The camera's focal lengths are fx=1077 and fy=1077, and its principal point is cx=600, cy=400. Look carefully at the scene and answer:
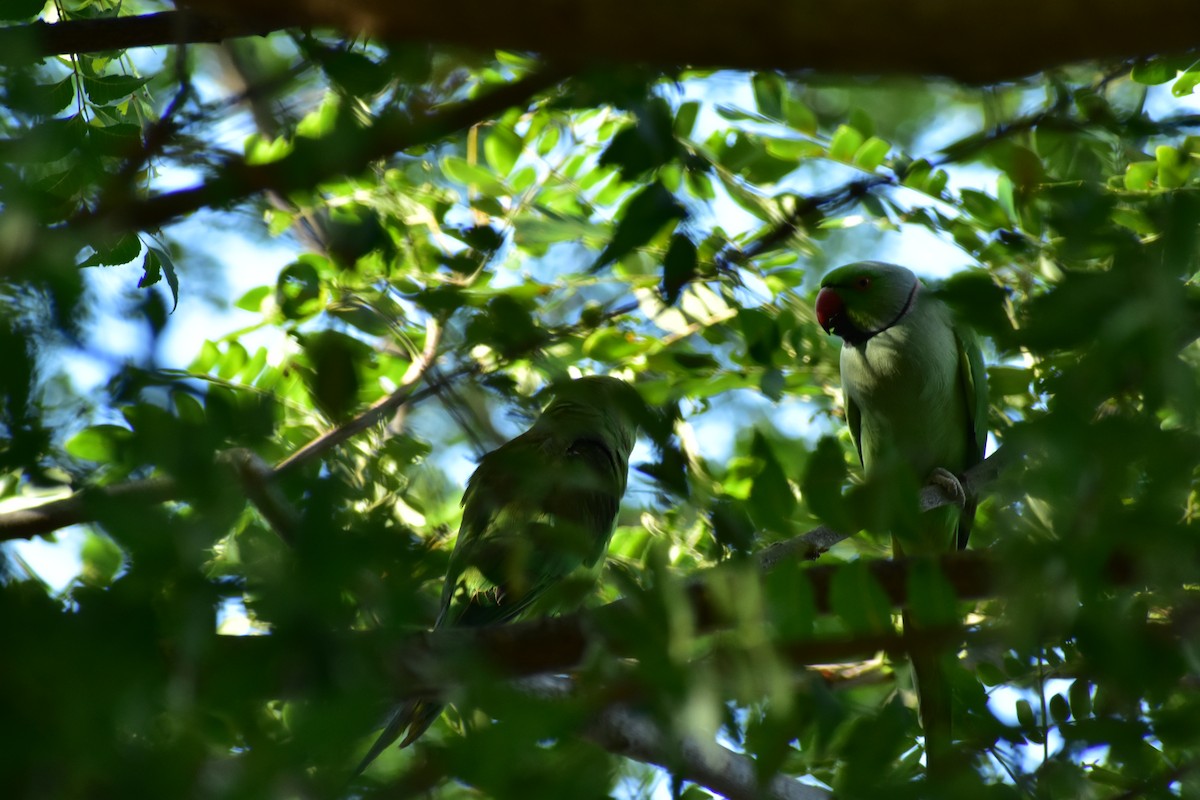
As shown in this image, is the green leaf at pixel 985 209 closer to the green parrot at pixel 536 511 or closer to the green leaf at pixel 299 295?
the green parrot at pixel 536 511

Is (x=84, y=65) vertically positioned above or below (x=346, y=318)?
above

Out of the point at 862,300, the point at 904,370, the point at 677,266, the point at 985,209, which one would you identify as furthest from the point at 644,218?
the point at 862,300

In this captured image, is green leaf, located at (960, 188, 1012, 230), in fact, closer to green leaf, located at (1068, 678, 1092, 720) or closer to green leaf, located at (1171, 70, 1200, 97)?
green leaf, located at (1171, 70, 1200, 97)

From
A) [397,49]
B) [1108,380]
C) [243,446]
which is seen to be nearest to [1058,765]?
[1108,380]

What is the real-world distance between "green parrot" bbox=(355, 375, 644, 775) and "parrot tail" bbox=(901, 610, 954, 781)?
14.3 inches

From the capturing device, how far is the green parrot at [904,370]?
10.2 feet

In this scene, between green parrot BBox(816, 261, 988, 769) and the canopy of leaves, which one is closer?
the canopy of leaves

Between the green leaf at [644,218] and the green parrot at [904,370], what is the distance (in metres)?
2.03

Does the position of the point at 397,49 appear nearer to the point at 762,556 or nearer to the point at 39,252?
the point at 39,252

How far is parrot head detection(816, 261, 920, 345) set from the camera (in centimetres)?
323

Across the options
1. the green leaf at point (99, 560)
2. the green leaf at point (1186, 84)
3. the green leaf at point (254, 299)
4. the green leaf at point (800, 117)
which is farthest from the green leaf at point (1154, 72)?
the green leaf at point (254, 299)

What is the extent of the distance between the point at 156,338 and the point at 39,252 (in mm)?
126

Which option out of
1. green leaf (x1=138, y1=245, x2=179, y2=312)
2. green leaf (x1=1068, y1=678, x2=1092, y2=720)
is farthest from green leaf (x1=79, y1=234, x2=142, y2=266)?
green leaf (x1=1068, y1=678, x2=1092, y2=720)

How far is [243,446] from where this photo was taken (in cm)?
92
